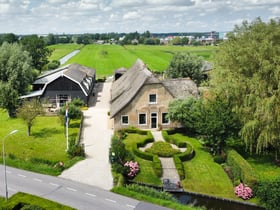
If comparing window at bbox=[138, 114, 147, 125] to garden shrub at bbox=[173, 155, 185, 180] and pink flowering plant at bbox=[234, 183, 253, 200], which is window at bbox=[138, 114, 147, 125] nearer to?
garden shrub at bbox=[173, 155, 185, 180]

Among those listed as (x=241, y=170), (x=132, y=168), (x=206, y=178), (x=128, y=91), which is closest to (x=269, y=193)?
(x=241, y=170)

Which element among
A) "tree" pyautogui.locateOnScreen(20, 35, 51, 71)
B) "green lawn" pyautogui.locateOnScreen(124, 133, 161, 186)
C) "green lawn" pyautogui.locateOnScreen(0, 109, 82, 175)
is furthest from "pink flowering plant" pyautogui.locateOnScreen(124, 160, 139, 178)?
"tree" pyautogui.locateOnScreen(20, 35, 51, 71)

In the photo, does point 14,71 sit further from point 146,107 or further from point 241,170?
point 241,170

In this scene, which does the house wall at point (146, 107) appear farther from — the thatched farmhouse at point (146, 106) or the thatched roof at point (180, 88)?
the thatched roof at point (180, 88)

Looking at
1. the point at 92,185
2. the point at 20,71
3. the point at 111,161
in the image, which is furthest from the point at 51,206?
the point at 20,71

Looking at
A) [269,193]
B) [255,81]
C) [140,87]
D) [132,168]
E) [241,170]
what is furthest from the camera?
[140,87]

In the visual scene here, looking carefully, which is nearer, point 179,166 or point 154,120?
point 179,166

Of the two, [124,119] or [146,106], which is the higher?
[146,106]
